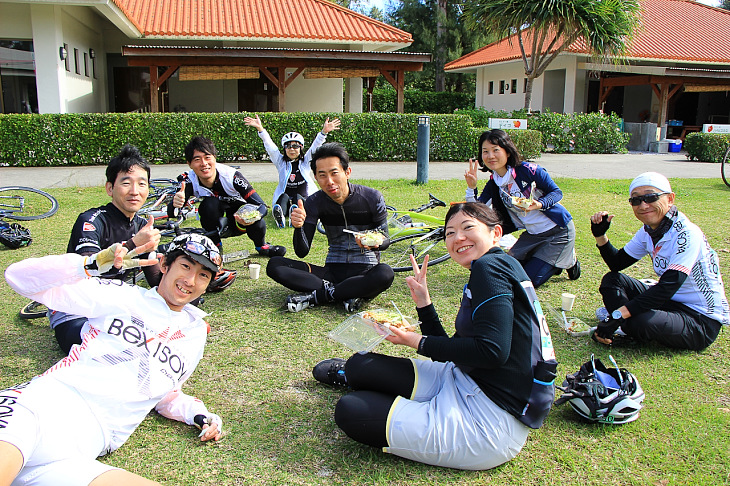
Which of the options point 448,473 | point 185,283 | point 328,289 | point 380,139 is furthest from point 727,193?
point 185,283

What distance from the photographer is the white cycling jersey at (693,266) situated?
3.54 meters

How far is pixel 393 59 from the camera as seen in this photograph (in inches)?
685

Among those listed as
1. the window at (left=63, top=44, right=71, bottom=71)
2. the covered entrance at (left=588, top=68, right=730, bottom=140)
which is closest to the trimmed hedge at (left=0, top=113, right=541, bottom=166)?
the window at (left=63, top=44, right=71, bottom=71)

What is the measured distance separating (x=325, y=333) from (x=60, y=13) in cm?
1467

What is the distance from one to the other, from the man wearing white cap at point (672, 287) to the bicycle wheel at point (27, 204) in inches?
295

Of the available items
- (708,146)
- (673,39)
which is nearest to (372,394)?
(708,146)

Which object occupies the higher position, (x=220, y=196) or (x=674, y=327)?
(x=220, y=196)

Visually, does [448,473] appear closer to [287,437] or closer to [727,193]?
[287,437]

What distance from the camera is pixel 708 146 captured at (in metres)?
16.8

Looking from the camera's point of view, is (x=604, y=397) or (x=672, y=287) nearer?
(x=604, y=397)

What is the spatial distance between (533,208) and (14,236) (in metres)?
5.87

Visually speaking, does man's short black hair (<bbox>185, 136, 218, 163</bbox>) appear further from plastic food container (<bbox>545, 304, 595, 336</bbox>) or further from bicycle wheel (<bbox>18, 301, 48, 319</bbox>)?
plastic food container (<bbox>545, 304, 595, 336</bbox>)

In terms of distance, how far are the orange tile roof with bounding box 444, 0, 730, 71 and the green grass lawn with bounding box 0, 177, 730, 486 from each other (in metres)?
21.5

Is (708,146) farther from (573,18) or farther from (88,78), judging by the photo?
(88,78)
